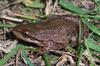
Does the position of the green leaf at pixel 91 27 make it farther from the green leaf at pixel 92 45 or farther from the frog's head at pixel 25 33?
the frog's head at pixel 25 33

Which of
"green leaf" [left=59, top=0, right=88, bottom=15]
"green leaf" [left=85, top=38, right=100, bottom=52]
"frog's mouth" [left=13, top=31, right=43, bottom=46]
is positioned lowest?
"green leaf" [left=85, top=38, right=100, bottom=52]

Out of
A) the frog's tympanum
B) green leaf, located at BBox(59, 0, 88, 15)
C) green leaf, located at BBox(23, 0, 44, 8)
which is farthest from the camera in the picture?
green leaf, located at BBox(23, 0, 44, 8)

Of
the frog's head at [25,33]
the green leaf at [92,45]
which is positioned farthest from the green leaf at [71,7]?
the frog's head at [25,33]

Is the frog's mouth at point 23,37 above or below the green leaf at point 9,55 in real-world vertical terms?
above

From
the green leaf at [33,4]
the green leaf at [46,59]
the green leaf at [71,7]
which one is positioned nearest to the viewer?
the green leaf at [46,59]

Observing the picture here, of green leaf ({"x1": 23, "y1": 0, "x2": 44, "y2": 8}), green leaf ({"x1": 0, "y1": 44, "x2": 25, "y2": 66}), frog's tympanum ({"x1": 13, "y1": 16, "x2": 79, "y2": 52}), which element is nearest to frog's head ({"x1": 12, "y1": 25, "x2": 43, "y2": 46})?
frog's tympanum ({"x1": 13, "y1": 16, "x2": 79, "y2": 52})

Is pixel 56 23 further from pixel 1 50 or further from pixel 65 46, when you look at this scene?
pixel 1 50

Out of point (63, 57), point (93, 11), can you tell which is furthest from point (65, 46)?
point (93, 11)

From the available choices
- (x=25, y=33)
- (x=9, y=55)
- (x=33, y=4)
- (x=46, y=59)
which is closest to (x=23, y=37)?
(x=25, y=33)

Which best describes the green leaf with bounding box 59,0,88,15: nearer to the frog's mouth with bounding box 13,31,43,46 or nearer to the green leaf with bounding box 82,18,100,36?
the green leaf with bounding box 82,18,100,36
